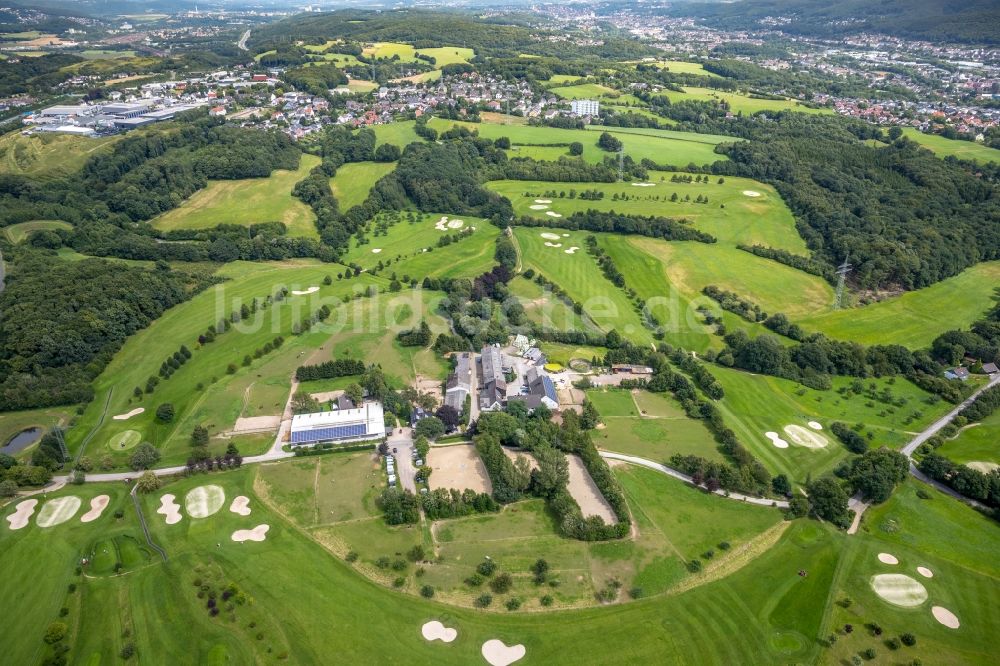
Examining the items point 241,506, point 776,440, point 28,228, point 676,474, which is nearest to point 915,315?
point 776,440

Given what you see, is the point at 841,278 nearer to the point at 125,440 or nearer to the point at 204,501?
the point at 204,501

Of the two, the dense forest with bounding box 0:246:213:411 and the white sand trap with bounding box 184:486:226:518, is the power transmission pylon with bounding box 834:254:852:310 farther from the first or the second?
the dense forest with bounding box 0:246:213:411

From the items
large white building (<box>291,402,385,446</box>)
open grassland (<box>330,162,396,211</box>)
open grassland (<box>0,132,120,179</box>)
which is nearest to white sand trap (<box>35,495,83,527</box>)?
large white building (<box>291,402,385,446</box>)

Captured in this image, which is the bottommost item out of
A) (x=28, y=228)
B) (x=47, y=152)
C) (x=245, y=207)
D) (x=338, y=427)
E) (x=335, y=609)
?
(x=335, y=609)

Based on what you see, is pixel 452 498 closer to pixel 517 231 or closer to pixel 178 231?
pixel 517 231

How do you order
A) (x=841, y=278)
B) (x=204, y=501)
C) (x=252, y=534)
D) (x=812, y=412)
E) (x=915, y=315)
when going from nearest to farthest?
(x=252, y=534) < (x=204, y=501) < (x=812, y=412) < (x=915, y=315) < (x=841, y=278)
